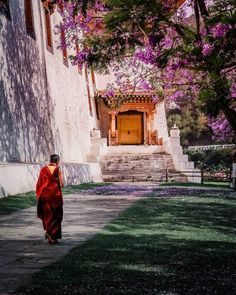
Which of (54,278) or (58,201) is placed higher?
(58,201)

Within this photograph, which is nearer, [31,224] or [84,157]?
[31,224]

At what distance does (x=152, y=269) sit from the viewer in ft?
16.7

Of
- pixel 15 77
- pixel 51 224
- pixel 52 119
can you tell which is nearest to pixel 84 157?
pixel 52 119

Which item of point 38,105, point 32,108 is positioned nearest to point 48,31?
point 38,105

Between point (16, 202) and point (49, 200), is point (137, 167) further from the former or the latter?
point (49, 200)

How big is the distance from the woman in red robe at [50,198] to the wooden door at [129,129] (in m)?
32.5

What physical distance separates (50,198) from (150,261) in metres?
2.27

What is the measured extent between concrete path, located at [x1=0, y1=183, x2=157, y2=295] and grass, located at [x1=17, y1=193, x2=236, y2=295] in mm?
211

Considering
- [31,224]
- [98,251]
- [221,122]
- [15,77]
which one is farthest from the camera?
[221,122]

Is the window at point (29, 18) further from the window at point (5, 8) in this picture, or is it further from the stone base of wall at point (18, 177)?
the stone base of wall at point (18, 177)

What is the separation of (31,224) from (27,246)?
2.47 metres

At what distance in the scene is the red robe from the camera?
7148 millimetres

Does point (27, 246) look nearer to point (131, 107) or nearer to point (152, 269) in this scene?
point (152, 269)

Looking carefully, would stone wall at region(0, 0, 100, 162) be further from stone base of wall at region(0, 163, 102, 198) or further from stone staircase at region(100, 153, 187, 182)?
stone staircase at region(100, 153, 187, 182)
